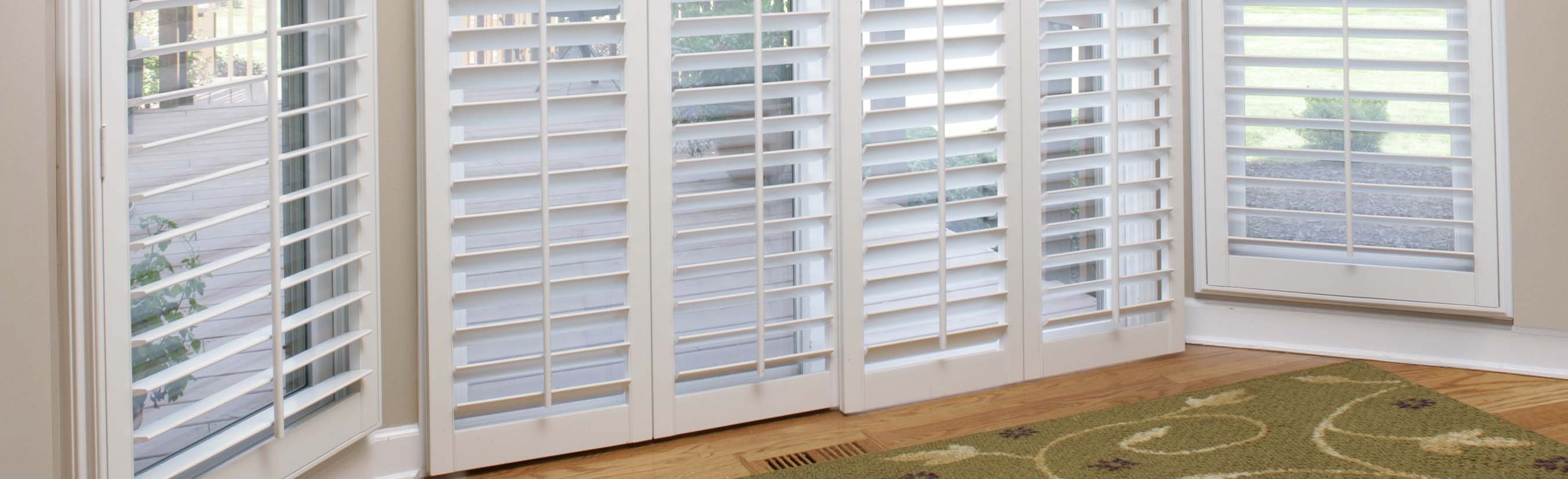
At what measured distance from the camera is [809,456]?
2379mm

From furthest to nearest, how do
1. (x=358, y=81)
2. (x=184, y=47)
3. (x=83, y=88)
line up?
(x=358, y=81)
(x=184, y=47)
(x=83, y=88)

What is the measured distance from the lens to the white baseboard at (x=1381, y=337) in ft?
9.29

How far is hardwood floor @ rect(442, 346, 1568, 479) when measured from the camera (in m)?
2.35

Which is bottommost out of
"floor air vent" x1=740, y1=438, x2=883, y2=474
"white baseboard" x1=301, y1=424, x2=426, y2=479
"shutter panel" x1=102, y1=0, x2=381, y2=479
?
"floor air vent" x1=740, y1=438, x2=883, y2=474

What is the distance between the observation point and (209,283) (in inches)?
70.7

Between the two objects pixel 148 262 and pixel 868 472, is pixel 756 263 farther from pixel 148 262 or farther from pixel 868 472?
pixel 148 262

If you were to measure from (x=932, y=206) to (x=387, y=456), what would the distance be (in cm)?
125

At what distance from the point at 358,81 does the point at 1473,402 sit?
2435mm

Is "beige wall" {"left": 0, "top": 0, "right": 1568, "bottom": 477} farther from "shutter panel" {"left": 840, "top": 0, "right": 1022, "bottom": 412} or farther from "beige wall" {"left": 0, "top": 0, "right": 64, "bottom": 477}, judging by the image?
"shutter panel" {"left": 840, "top": 0, "right": 1022, "bottom": 412}

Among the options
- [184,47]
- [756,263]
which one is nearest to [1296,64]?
[756,263]

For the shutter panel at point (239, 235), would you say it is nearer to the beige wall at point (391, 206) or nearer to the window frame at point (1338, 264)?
the beige wall at point (391, 206)

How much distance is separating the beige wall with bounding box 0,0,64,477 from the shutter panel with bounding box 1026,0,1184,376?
6.47 feet

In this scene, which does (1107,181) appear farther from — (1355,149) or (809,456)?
(809,456)

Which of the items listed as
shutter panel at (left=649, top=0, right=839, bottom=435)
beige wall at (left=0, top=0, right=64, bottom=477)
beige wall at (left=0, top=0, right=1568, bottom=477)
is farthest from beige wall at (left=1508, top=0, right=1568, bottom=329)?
beige wall at (left=0, top=0, right=64, bottom=477)
